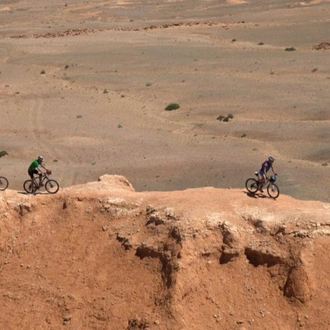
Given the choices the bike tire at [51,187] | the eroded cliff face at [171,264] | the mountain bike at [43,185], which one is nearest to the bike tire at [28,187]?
the mountain bike at [43,185]

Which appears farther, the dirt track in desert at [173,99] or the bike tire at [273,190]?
the dirt track in desert at [173,99]

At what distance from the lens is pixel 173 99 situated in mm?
57875

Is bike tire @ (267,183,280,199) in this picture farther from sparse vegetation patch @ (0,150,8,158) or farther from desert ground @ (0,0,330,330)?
sparse vegetation patch @ (0,150,8,158)

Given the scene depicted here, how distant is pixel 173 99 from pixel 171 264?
4151cm

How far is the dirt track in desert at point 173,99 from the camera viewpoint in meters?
42.2

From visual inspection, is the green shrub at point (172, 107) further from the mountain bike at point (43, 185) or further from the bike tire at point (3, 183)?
Result: the mountain bike at point (43, 185)

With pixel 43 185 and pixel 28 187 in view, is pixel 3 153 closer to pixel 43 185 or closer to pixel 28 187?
pixel 28 187

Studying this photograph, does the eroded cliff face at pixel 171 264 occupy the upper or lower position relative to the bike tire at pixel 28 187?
lower

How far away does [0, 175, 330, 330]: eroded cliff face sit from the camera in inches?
656

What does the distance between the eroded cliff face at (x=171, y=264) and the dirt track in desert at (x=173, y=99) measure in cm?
1826

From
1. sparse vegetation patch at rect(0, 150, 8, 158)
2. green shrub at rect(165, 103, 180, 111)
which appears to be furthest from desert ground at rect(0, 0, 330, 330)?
sparse vegetation patch at rect(0, 150, 8, 158)

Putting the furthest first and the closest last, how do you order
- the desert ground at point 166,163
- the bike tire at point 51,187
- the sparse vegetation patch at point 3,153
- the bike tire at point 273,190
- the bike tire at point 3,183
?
the sparse vegetation patch at point 3,153 < the bike tire at point 3,183 < the bike tire at point 51,187 < the bike tire at point 273,190 < the desert ground at point 166,163

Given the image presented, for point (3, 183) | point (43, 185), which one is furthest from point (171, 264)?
point (3, 183)

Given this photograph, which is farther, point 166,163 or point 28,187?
point 166,163
